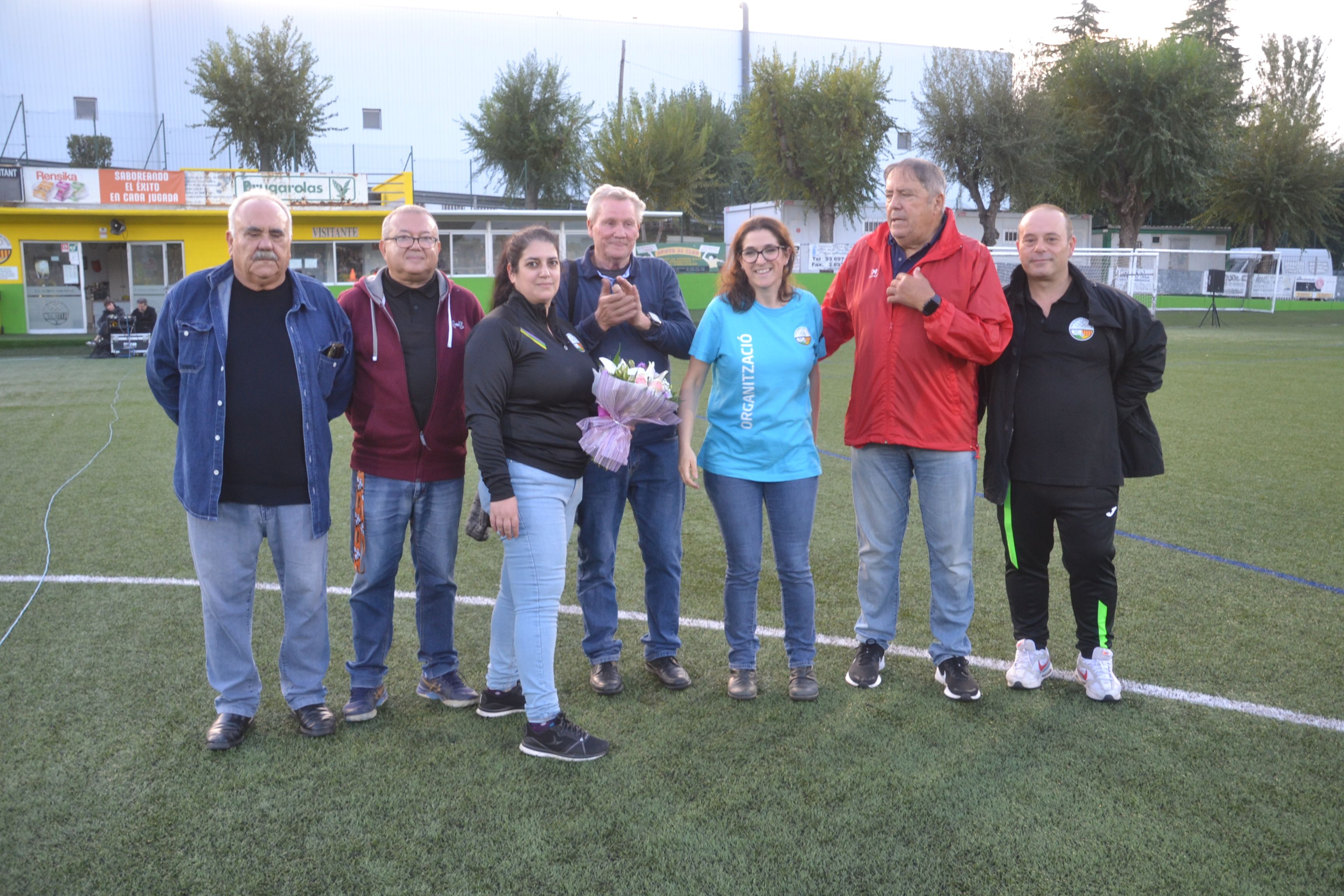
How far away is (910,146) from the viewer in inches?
1914

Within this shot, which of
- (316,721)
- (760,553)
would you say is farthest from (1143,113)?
(316,721)

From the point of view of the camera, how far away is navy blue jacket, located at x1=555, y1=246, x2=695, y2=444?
3.83 m

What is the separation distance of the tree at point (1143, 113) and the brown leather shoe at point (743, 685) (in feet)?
124

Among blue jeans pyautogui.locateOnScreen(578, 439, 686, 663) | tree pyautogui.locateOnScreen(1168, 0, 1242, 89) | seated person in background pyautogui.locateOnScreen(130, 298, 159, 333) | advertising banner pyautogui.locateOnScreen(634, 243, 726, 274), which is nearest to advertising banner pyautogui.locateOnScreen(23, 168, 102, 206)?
seated person in background pyautogui.locateOnScreen(130, 298, 159, 333)

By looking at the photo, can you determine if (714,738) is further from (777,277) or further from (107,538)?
(107,538)

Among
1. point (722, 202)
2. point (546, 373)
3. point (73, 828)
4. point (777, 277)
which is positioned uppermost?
point (722, 202)

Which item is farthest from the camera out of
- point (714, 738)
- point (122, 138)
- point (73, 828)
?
point (122, 138)

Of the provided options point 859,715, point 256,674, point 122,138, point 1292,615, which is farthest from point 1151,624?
point 122,138

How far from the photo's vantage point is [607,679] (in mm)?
3998

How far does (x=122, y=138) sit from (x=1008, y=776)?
47.0 meters

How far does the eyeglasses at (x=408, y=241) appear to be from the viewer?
3584 millimetres

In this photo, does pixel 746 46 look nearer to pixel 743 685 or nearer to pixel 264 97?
pixel 264 97

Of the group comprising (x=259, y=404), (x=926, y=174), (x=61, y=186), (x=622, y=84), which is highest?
(x=622, y=84)

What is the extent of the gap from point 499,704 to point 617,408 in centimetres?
126
